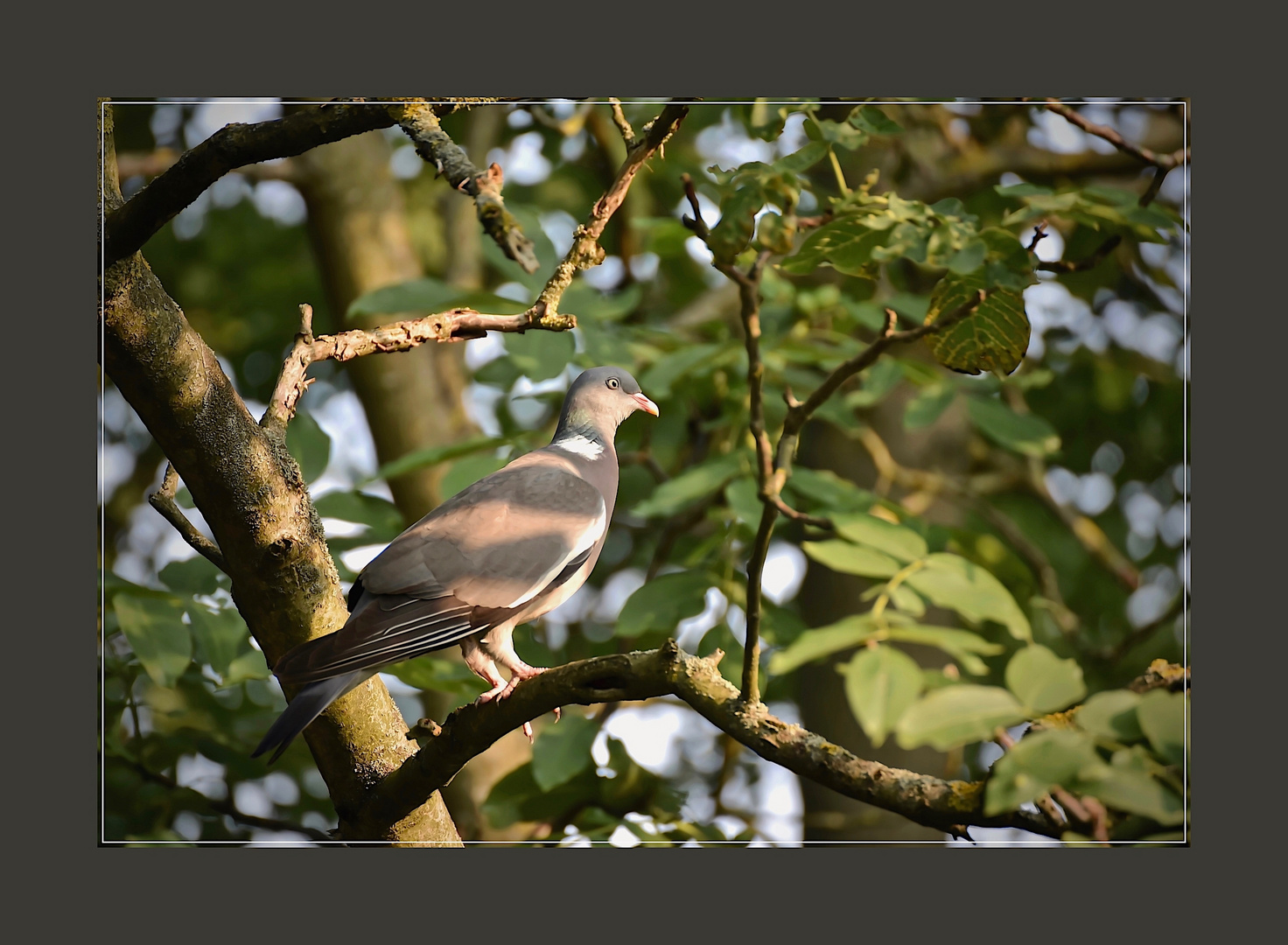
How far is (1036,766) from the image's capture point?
6.30ft

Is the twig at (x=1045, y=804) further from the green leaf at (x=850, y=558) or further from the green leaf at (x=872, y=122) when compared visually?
the green leaf at (x=872, y=122)

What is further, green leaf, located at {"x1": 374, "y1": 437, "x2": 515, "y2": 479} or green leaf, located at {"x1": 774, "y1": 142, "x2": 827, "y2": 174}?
green leaf, located at {"x1": 374, "y1": 437, "x2": 515, "y2": 479}

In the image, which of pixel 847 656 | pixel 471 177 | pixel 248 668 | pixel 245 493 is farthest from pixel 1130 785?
pixel 248 668

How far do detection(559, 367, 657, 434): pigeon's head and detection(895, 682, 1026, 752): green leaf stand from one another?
35.0 inches

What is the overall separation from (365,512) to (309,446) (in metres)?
0.20

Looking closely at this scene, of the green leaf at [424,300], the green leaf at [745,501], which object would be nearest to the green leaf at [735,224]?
the green leaf at [745,501]

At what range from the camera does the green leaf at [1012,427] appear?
2916mm

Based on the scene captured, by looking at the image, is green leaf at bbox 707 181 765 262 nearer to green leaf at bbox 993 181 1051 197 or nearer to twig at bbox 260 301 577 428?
twig at bbox 260 301 577 428

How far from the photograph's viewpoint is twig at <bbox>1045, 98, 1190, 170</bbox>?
255cm

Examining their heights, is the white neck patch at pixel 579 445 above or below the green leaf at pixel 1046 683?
above

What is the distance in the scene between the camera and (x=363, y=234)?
3.53 m

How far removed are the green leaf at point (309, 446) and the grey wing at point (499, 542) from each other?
19.2 inches

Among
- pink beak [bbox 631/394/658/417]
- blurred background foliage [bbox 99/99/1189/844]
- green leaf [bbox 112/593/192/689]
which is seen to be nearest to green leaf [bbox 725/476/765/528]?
blurred background foliage [bbox 99/99/1189/844]

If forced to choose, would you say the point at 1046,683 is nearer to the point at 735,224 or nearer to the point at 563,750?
the point at 735,224
